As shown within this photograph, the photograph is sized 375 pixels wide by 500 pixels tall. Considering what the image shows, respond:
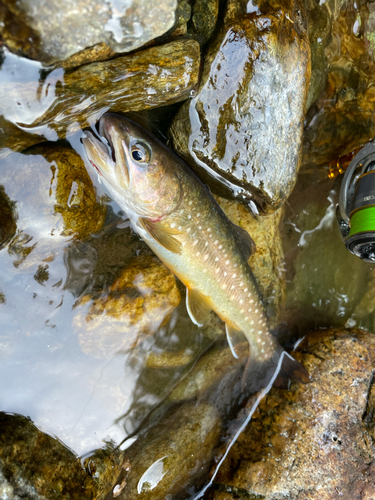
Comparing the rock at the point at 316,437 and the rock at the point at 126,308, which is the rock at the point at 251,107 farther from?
the rock at the point at 316,437

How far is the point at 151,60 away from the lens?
2143 mm

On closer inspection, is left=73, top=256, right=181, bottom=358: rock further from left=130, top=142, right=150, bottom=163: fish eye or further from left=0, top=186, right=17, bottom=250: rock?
left=130, top=142, right=150, bottom=163: fish eye

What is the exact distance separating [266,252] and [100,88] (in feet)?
7.04

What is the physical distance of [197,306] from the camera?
3.05 m

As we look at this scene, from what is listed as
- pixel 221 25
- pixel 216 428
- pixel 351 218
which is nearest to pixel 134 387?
pixel 216 428

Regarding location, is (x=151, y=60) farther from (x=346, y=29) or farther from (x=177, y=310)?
(x=346, y=29)

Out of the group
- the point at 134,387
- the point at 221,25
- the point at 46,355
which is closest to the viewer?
the point at 221,25

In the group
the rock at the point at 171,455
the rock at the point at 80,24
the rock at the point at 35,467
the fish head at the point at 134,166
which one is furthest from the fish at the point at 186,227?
the rock at the point at 35,467

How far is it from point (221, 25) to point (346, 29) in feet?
5.23

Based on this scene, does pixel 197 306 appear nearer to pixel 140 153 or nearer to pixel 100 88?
pixel 140 153

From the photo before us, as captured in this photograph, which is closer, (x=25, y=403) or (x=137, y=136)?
(x=137, y=136)

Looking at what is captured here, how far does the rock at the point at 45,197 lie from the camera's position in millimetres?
2209

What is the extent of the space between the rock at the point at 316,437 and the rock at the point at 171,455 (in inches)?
10.1

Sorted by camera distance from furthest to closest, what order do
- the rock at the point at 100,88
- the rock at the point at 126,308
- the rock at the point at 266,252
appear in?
the rock at the point at 266,252 < the rock at the point at 126,308 < the rock at the point at 100,88
